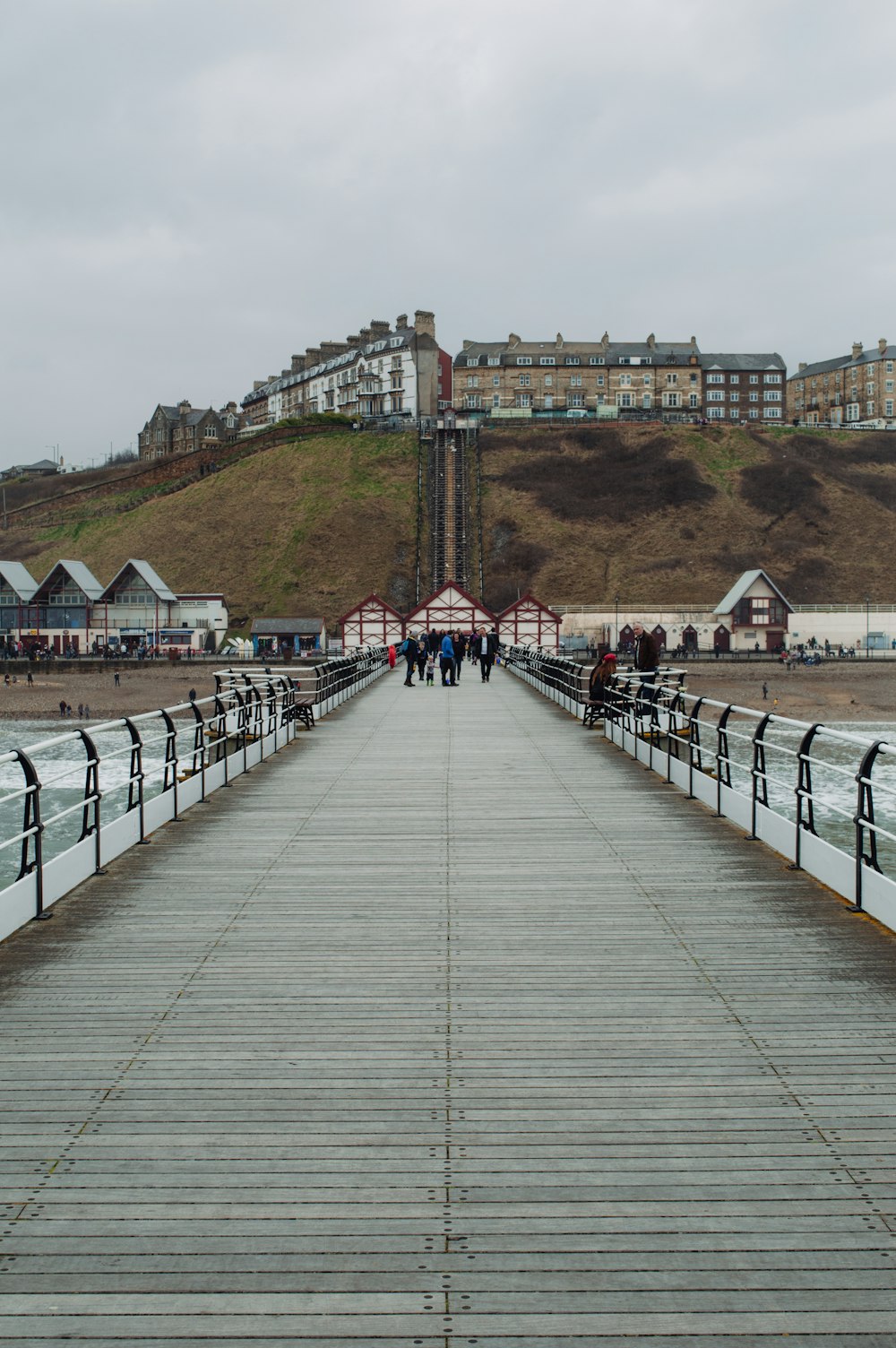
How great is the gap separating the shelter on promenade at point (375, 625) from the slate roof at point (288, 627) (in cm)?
1037

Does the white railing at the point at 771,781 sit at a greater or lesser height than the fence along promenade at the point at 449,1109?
greater

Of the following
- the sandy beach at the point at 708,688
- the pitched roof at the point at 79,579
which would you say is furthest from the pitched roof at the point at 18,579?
the sandy beach at the point at 708,688

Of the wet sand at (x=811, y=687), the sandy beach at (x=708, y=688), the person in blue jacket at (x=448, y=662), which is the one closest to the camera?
the person in blue jacket at (x=448, y=662)

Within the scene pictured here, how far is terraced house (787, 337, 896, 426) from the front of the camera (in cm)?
13575

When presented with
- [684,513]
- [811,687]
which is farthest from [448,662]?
[684,513]

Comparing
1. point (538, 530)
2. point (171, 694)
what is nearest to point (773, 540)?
point (538, 530)

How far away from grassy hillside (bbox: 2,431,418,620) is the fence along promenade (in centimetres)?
8316

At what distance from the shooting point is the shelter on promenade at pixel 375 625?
70938mm

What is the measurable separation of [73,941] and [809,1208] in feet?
16.4

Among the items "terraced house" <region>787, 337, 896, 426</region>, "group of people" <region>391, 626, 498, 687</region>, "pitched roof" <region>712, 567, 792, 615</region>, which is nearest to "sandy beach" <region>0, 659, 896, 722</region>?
"pitched roof" <region>712, 567, 792, 615</region>

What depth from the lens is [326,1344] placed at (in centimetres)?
326

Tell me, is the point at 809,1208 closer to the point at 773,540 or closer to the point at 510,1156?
the point at 510,1156

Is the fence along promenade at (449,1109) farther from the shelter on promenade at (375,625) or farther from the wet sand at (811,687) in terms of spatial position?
the shelter on promenade at (375,625)

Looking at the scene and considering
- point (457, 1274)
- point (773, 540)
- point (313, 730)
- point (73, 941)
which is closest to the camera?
point (457, 1274)
